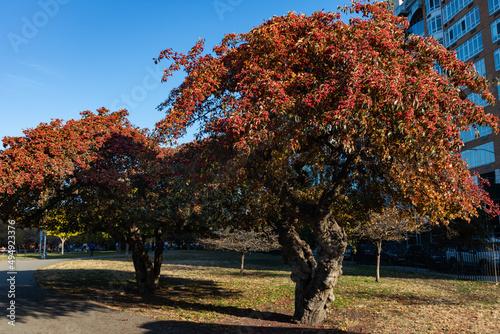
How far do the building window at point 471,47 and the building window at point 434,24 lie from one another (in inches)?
172

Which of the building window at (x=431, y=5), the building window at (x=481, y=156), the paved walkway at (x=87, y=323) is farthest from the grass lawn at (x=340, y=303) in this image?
the building window at (x=431, y=5)

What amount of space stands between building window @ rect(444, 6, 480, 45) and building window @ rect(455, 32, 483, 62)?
1129 millimetres

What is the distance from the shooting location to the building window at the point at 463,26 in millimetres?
37312

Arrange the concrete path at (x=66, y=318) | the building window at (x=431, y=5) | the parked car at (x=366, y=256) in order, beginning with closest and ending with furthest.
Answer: the concrete path at (x=66, y=318) < the parked car at (x=366, y=256) < the building window at (x=431, y=5)

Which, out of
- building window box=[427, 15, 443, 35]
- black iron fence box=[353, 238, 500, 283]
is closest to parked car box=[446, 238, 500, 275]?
black iron fence box=[353, 238, 500, 283]

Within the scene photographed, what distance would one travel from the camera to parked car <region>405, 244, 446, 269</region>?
25878mm

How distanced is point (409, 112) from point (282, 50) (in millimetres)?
3054

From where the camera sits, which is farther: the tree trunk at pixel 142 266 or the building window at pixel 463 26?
the building window at pixel 463 26

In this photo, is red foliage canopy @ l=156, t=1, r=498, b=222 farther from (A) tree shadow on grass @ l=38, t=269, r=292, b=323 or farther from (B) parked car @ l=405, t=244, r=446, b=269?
(B) parked car @ l=405, t=244, r=446, b=269

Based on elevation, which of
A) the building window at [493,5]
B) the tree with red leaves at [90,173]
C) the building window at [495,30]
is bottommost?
the tree with red leaves at [90,173]

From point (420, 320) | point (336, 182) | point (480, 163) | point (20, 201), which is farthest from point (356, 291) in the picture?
point (480, 163)

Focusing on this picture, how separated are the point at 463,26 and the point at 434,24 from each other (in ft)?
15.2

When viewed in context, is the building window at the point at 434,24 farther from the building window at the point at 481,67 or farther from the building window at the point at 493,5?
the building window at the point at 481,67

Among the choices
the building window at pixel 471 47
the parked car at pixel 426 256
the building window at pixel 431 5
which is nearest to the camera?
the parked car at pixel 426 256
